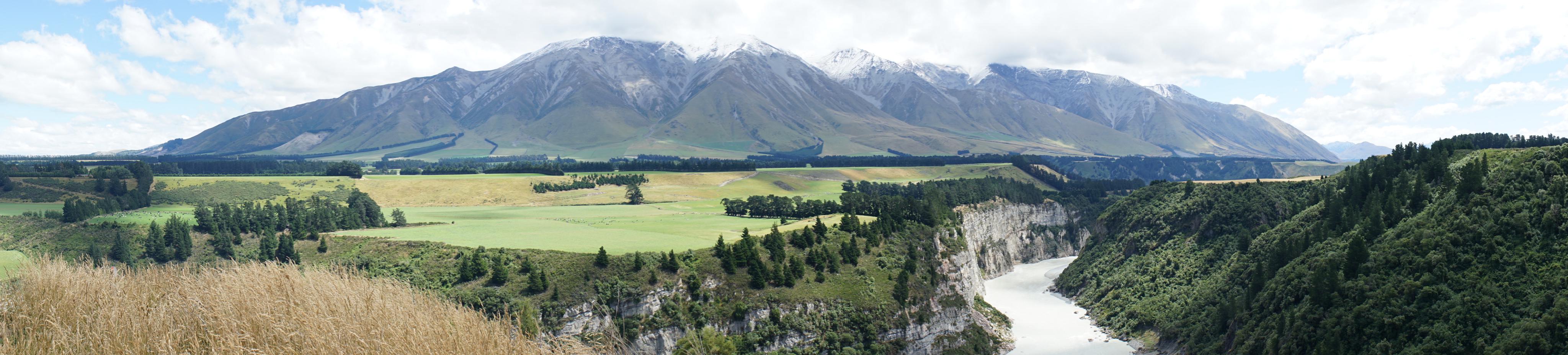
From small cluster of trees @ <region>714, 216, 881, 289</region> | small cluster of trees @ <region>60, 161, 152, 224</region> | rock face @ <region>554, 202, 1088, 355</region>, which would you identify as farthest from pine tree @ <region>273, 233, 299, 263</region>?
small cluster of trees @ <region>714, 216, 881, 289</region>

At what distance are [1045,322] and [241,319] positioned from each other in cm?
12712

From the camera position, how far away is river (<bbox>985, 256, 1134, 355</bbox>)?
→ 4919 inches

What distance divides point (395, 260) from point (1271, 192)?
479ft

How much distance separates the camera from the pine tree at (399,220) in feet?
542

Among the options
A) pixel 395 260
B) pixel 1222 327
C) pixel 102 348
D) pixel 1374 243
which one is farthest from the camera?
pixel 395 260

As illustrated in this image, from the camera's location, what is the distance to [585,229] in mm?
141000

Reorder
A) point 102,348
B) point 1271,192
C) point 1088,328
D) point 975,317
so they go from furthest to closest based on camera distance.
A: point 1271,192
point 1088,328
point 975,317
point 102,348

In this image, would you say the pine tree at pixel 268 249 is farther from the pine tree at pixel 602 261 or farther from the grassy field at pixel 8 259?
the pine tree at pixel 602 261

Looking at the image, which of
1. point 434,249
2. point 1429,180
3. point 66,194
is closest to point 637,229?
point 434,249

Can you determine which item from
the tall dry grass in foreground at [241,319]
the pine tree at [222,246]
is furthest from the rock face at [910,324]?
the pine tree at [222,246]

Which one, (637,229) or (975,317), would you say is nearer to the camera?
(975,317)

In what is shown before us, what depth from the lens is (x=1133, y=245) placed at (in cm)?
16875

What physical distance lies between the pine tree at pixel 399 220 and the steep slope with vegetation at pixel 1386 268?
121940 mm

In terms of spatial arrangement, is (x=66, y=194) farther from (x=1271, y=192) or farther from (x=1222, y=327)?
(x=1271, y=192)
